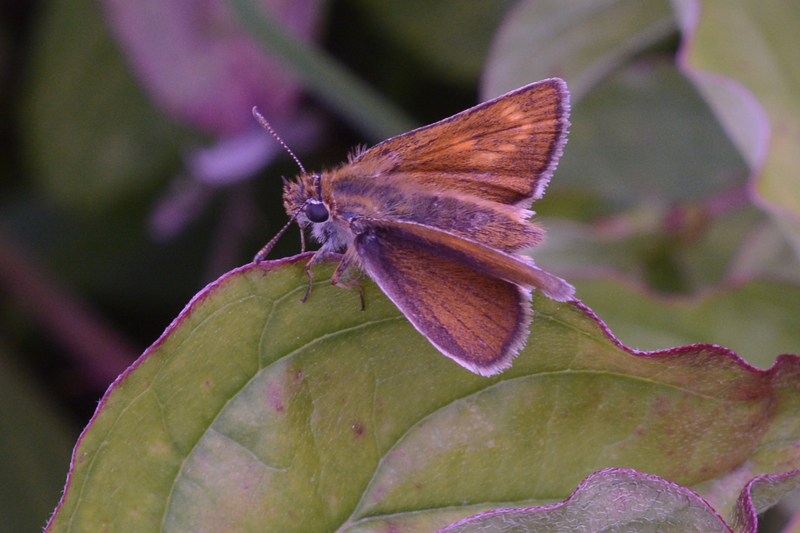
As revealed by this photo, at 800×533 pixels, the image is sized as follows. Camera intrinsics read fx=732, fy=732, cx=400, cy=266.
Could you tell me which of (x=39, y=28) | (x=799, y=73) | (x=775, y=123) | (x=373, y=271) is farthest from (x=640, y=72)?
(x=39, y=28)

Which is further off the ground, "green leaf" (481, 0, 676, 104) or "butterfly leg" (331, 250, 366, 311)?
"butterfly leg" (331, 250, 366, 311)

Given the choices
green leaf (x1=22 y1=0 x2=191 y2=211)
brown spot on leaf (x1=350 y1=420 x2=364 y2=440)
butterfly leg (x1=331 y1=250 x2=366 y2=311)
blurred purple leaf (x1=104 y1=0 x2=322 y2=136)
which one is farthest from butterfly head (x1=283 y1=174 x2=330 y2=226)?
green leaf (x1=22 y1=0 x2=191 y2=211)

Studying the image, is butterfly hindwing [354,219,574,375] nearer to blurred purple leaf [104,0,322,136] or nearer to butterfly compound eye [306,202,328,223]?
butterfly compound eye [306,202,328,223]

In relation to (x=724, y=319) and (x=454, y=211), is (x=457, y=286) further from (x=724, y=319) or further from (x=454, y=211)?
(x=724, y=319)

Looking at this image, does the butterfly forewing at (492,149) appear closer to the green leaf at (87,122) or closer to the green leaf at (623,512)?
the green leaf at (623,512)

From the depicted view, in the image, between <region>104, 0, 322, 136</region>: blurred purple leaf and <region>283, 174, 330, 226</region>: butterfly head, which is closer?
<region>283, 174, 330, 226</region>: butterfly head

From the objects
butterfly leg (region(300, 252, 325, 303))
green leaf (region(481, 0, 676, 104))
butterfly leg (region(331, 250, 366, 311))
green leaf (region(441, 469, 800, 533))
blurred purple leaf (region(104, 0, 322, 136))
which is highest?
blurred purple leaf (region(104, 0, 322, 136))

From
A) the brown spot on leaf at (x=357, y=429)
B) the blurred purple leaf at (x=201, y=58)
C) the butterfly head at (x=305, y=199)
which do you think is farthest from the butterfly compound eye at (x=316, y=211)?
the blurred purple leaf at (x=201, y=58)

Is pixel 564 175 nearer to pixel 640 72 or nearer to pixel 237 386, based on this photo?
pixel 640 72
